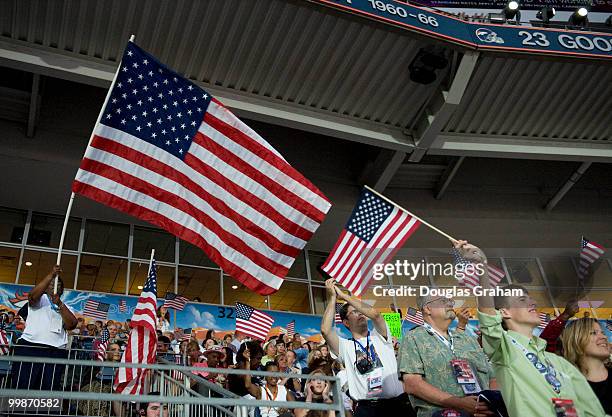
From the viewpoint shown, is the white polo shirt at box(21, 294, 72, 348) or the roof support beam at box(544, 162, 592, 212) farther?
the roof support beam at box(544, 162, 592, 212)

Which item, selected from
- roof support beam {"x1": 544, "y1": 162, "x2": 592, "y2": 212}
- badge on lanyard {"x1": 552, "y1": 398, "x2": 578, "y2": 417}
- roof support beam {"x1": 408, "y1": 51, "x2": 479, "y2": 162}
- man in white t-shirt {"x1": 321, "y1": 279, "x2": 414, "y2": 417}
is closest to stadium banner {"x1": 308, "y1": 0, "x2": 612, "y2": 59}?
roof support beam {"x1": 408, "y1": 51, "x2": 479, "y2": 162}

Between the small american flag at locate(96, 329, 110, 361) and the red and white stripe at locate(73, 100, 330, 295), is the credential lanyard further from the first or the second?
the small american flag at locate(96, 329, 110, 361)

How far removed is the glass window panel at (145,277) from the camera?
16.2 metres

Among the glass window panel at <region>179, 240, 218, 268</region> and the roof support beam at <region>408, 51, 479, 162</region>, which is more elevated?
the roof support beam at <region>408, 51, 479, 162</region>

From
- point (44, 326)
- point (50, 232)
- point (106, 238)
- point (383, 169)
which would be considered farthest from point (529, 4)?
point (44, 326)

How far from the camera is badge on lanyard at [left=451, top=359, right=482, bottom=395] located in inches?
154

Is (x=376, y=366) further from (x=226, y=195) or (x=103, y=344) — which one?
(x=103, y=344)

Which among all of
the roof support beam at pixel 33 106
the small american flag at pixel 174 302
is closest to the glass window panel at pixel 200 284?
the small american flag at pixel 174 302

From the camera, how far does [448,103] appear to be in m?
14.3

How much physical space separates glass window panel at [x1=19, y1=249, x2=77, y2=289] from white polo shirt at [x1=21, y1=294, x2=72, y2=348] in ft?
30.2

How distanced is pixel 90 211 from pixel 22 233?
1.82 metres

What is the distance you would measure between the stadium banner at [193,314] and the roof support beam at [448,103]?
188 inches

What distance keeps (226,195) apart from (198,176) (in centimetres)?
28

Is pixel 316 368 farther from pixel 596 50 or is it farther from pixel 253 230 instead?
pixel 596 50
